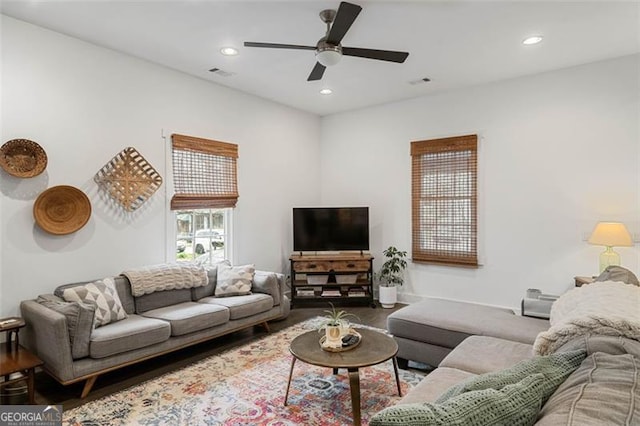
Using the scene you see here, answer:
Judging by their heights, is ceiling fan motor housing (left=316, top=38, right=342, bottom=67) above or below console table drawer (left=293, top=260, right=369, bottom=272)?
above

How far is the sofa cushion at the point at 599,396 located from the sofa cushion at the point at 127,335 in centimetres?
290

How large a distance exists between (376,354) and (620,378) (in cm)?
156

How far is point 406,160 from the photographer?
556 centimetres

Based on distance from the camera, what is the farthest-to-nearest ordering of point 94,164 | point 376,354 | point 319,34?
point 94,164 → point 319,34 → point 376,354

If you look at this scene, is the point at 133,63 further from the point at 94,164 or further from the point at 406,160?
the point at 406,160

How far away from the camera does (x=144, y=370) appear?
3262 mm

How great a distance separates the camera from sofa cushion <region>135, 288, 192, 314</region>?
3.60 meters

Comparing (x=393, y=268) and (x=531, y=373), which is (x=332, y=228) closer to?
(x=393, y=268)

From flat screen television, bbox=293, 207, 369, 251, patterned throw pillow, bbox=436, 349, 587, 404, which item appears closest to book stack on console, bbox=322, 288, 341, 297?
flat screen television, bbox=293, 207, 369, 251

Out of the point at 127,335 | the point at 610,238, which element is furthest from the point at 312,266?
the point at 610,238

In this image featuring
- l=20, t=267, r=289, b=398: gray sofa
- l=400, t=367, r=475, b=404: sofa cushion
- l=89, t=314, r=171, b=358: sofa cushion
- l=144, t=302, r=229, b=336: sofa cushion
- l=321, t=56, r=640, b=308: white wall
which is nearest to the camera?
l=400, t=367, r=475, b=404: sofa cushion

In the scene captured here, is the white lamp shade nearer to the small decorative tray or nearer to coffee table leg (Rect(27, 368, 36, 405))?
the small decorative tray

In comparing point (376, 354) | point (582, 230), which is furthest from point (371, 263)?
point (376, 354)

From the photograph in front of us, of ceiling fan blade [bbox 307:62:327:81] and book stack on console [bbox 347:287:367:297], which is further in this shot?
book stack on console [bbox 347:287:367:297]
